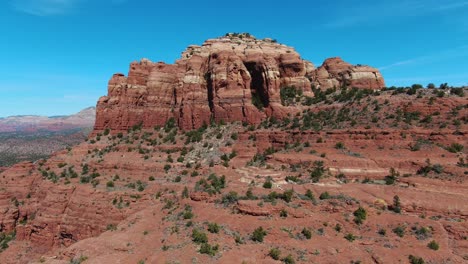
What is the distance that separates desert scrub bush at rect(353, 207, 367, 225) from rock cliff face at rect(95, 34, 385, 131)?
22700 millimetres

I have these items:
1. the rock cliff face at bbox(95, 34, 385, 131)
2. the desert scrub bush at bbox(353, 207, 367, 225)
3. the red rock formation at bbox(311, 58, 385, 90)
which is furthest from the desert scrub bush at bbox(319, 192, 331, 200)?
the red rock formation at bbox(311, 58, 385, 90)

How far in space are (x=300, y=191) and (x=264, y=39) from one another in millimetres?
36639

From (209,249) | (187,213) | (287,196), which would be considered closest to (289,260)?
(209,249)

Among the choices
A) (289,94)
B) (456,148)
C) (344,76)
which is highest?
(344,76)

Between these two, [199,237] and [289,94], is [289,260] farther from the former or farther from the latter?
[289,94]

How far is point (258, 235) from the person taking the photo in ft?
76.2

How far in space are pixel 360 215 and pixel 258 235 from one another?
26.9 ft

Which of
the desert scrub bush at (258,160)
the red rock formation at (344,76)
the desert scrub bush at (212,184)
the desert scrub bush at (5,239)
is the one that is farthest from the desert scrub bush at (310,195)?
the desert scrub bush at (5,239)

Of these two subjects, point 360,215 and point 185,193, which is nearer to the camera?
point 360,215

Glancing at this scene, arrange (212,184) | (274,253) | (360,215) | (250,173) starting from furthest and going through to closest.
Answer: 1. (250,173)
2. (212,184)
3. (360,215)
4. (274,253)

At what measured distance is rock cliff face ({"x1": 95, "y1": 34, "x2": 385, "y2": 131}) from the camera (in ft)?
157

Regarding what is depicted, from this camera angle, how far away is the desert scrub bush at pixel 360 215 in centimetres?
2512

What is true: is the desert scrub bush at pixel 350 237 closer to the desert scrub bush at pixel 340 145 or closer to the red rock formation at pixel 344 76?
the desert scrub bush at pixel 340 145

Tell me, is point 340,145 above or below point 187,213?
above
